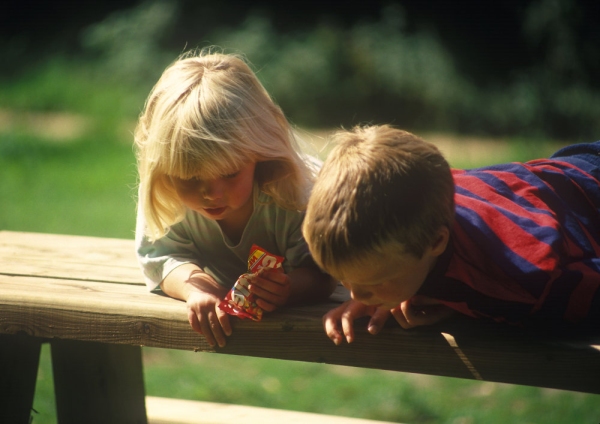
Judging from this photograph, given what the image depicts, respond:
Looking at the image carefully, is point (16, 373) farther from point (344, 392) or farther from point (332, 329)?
point (344, 392)

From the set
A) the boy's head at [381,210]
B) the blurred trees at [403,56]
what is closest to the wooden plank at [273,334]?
the boy's head at [381,210]

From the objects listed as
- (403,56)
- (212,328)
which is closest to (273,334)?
(212,328)

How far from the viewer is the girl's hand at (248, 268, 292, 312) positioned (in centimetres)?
195

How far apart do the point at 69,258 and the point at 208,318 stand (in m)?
0.86

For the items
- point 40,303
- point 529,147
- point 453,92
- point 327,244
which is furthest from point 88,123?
point 327,244

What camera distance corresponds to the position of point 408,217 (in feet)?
5.39

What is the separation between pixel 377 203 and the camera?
162 cm

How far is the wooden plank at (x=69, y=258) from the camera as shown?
243cm

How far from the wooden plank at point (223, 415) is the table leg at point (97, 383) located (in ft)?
0.52

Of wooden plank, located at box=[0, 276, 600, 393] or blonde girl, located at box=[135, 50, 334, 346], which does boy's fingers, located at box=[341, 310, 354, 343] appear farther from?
blonde girl, located at box=[135, 50, 334, 346]

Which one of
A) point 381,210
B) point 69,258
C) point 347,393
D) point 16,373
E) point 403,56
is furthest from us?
point 403,56

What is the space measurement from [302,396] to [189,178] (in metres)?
1.82

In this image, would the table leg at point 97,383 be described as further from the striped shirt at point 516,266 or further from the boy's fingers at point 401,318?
the striped shirt at point 516,266

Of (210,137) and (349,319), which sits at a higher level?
(210,137)
